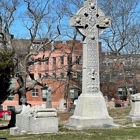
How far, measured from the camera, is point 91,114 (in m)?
12.7

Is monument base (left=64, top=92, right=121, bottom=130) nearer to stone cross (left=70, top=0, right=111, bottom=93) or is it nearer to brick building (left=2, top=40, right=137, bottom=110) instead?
stone cross (left=70, top=0, right=111, bottom=93)

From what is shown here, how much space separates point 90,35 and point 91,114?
2884 mm

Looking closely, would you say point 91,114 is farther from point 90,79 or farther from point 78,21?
point 78,21

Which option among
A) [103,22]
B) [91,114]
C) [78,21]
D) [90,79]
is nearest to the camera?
[91,114]

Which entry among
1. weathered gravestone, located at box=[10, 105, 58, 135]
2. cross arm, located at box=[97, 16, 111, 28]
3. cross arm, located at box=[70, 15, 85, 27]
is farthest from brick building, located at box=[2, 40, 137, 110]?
weathered gravestone, located at box=[10, 105, 58, 135]

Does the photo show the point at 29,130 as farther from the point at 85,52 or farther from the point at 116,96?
the point at 116,96

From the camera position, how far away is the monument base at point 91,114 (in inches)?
493

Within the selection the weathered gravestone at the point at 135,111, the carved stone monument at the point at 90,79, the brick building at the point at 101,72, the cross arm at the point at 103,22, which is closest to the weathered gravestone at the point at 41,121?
the carved stone monument at the point at 90,79

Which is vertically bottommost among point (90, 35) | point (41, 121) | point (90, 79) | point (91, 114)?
point (41, 121)

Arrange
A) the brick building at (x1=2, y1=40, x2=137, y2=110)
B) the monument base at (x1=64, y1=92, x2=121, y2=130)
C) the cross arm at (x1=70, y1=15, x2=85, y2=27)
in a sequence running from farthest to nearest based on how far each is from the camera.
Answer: the brick building at (x1=2, y1=40, x2=137, y2=110) → the cross arm at (x1=70, y1=15, x2=85, y2=27) → the monument base at (x1=64, y1=92, x2=121, y2=130)

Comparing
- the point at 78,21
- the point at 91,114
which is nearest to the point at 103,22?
the point at 78,21

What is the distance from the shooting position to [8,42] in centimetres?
3130

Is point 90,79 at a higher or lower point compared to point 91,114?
higher

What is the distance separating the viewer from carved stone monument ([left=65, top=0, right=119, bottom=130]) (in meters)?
12.7
